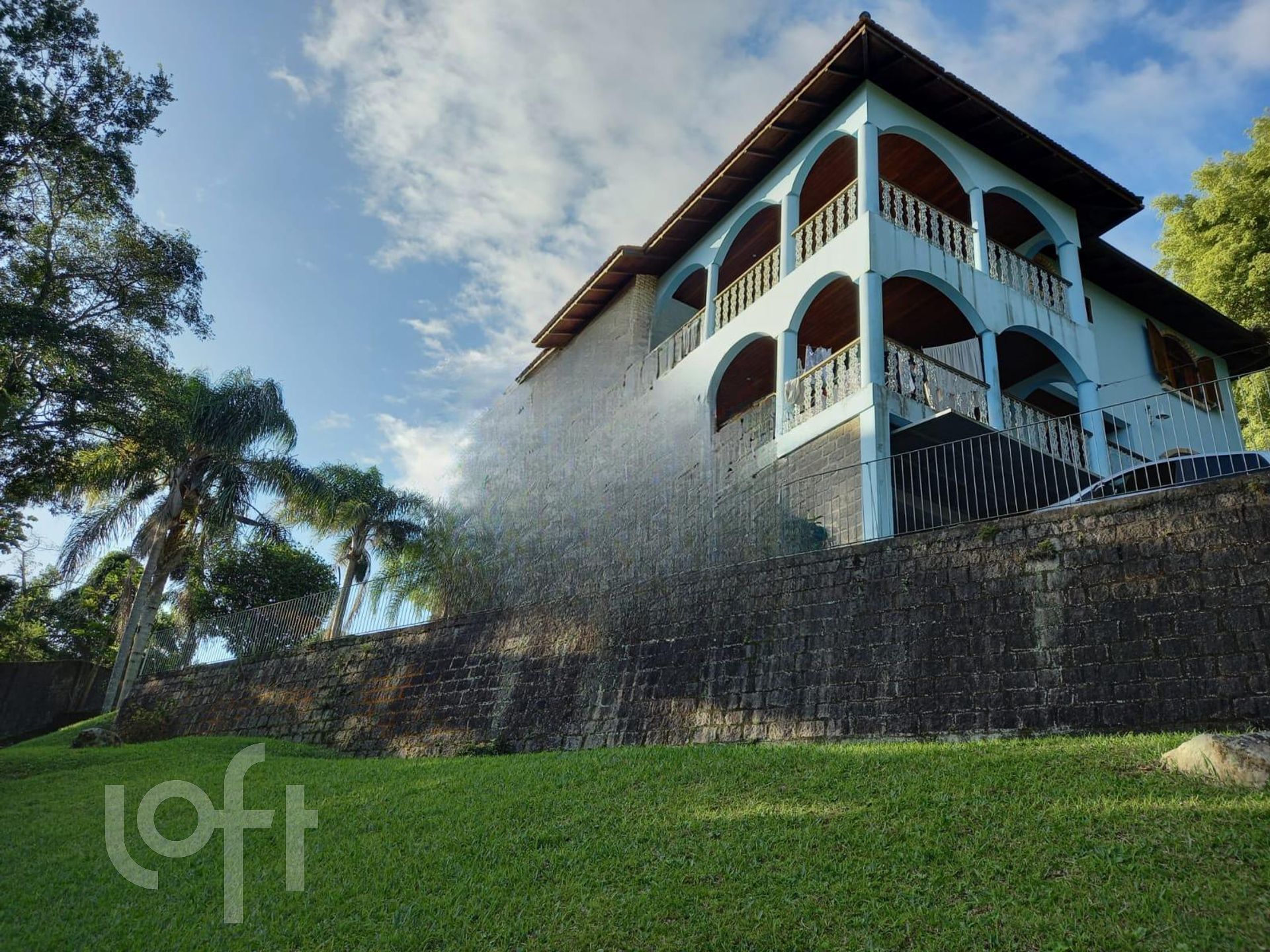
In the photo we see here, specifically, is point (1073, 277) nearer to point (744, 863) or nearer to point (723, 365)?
point (723, 365)

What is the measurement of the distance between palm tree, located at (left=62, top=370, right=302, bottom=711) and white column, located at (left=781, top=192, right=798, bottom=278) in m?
12.0

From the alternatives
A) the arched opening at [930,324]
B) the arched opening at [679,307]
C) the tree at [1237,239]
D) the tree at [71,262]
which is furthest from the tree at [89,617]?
the tree at [1237,239]

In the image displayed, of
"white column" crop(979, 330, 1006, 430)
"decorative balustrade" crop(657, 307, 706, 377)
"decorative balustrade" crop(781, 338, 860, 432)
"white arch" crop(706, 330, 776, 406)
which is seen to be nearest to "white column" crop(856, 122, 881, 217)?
"decorative balustrade" crop(781, 338, 860, 432)

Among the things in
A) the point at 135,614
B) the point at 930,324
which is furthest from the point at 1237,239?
the point at 135,614

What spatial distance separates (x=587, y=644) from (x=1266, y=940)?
7.38 meters

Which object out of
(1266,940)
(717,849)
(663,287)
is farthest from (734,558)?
(663,287)

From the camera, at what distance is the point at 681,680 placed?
8859 millimetres

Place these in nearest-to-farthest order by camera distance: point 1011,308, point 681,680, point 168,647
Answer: point 681,680 < point 1011,308 < point 168,647

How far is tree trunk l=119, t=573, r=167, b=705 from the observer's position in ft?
56.4

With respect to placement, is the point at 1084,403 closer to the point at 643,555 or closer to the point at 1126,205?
the point at 1126,205

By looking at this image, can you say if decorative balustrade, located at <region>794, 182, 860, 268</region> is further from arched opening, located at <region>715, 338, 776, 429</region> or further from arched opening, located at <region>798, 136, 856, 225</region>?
arched opening, located at <region>715, 338, 776, 429</region>

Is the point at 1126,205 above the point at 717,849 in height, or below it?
above

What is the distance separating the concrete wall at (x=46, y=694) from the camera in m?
18.0

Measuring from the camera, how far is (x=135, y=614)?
17672 millimetres
